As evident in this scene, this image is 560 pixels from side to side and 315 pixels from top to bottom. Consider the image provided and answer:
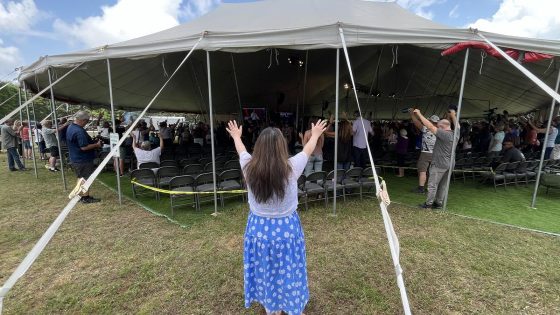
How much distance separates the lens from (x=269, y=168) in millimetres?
1966

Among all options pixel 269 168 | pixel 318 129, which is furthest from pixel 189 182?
pixel 269 168

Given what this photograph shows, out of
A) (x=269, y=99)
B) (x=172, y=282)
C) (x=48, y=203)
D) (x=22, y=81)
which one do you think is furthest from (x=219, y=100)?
(x=172, y=282)

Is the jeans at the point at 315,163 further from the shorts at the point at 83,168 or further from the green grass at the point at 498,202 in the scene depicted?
the shorts at the point at 83,168

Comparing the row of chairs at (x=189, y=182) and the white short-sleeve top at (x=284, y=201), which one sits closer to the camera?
the white short-sleeve top at (x=284, y=201)

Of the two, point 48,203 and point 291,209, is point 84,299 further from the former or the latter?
point 48,203

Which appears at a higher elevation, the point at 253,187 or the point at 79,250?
the point at 253,187

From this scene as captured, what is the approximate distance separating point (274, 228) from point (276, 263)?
29cm

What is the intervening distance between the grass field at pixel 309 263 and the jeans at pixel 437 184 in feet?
1.18

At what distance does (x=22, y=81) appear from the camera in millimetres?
8289

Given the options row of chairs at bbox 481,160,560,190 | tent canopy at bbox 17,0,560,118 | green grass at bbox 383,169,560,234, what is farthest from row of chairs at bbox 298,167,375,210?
row of chairs at bbox 481,160,560,190

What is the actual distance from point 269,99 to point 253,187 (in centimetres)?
1409

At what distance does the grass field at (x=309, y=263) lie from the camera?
289cm

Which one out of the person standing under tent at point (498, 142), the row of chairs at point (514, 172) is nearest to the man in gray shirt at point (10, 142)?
the row of chairs at point (514, 172)

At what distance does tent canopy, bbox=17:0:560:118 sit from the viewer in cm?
490
